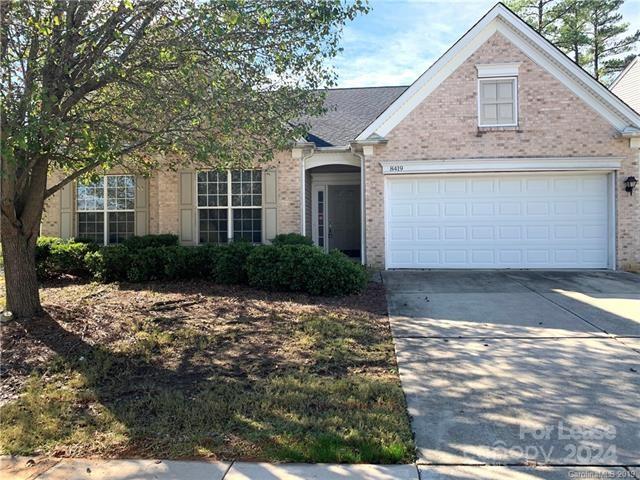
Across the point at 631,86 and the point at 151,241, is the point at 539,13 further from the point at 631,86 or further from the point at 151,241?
the point at 151,241

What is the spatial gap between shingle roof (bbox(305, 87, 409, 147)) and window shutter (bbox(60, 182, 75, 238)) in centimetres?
704

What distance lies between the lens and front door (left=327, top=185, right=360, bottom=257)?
1512cm

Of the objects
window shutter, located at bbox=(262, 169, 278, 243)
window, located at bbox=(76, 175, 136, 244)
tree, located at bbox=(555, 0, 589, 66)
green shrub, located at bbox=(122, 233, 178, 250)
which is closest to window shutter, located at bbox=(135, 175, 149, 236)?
window, located at bbox=(76, 175, 136, 244)

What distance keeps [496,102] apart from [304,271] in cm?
706

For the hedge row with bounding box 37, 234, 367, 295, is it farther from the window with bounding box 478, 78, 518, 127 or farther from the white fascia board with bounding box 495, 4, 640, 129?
the white fascia board with bounding box 495, 4, 640, 129

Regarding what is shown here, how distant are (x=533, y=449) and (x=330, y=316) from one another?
4.22 metres

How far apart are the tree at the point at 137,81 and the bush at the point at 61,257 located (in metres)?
4.28

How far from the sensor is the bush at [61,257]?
11.2m

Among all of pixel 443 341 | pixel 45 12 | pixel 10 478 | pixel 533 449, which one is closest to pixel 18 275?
pixel 45 12

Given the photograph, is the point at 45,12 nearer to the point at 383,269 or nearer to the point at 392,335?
the point at 392,335

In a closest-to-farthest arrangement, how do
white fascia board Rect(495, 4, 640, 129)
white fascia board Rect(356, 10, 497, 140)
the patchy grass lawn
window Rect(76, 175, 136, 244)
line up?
the patchy grass lawn → white fascia board Rect(495, 4, 640, 129) → white fascia board Rect(356, 10, 497, 140) → window Rect(76, 175, 136, 244)

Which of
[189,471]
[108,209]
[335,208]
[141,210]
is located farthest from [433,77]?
[189,471]

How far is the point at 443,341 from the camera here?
616cm

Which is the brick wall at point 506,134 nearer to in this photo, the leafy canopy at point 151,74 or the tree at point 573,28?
the leafy canopy at point 151,74
